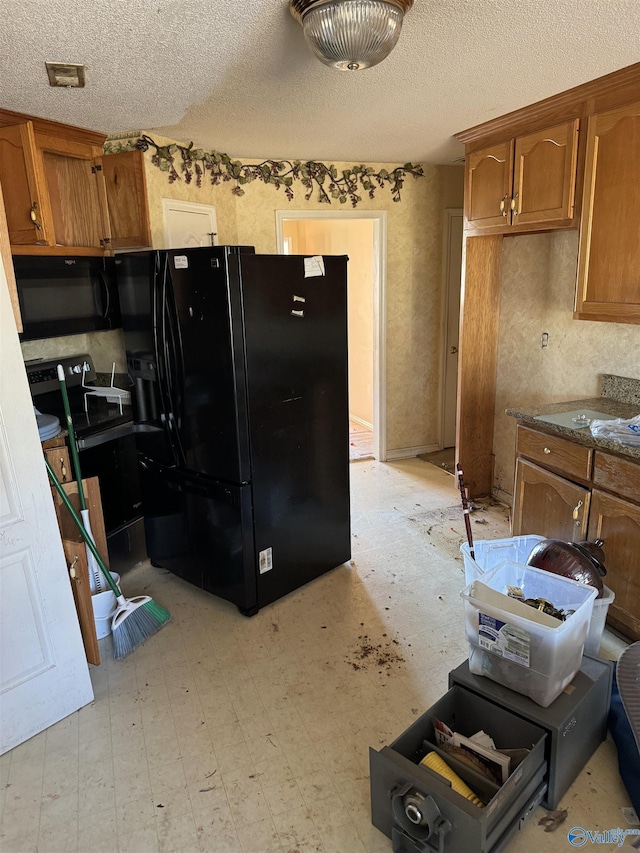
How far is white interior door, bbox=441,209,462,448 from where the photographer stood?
4.65 metres

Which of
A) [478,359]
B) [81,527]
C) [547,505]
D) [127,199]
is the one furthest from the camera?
[478,359]

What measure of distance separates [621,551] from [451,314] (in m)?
2.85

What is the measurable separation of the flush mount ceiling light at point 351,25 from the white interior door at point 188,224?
1.70 meters

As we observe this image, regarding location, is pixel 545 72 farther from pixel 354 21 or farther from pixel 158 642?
pixel 158 642

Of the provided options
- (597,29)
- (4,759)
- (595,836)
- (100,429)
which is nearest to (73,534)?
(100,429)

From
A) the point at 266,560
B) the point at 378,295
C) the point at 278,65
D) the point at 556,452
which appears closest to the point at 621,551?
the point at 556,452

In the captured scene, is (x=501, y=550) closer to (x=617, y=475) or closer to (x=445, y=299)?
(x=617, y=475)

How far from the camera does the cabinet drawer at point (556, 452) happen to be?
2.52m

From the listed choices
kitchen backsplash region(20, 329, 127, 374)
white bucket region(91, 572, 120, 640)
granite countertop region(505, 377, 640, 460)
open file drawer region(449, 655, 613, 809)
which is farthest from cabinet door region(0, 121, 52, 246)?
open file drawer region(449, 655, 613, 809)

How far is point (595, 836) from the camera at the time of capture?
162 centimetres

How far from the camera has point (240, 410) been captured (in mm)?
2479

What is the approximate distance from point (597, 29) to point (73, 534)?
2.80 meters

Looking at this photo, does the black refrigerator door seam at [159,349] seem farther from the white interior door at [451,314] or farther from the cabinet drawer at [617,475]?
the white interior door at [451,314]

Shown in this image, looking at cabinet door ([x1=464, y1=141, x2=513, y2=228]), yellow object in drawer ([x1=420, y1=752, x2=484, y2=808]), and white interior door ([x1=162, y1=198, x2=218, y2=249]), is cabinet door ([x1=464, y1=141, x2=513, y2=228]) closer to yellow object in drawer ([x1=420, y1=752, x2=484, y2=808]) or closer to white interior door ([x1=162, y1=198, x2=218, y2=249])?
white interior door ([x1=162, y1=198, x2=218, y2=249])
